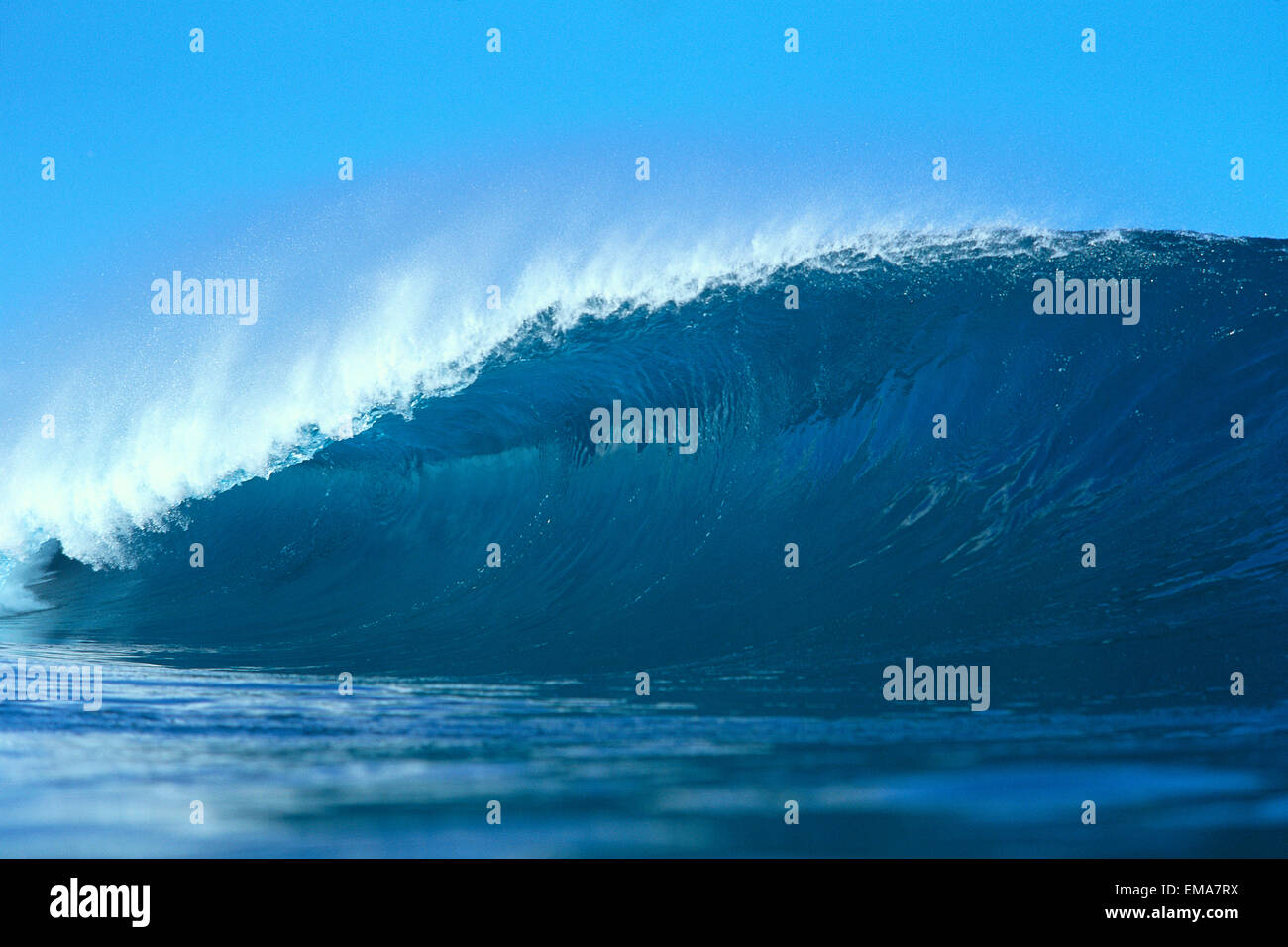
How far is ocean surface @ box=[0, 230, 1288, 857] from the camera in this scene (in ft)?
10.6

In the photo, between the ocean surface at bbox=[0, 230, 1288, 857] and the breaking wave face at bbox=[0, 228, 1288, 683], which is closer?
the ocean surface at bbox=[0, 230, 1288, 857]

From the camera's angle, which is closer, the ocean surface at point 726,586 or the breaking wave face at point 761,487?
the ocean surface at point 726,586

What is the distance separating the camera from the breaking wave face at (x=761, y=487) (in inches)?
238

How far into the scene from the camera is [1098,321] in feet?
27.3

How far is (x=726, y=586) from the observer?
6.68 meters

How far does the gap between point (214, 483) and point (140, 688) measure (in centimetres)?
534

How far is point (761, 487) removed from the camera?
7785 mm

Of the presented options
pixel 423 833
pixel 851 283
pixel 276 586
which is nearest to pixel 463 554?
pixel 276 586

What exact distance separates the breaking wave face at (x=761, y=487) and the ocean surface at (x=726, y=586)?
0.03m

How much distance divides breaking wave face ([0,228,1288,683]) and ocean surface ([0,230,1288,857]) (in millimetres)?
32

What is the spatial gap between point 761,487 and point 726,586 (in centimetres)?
130
